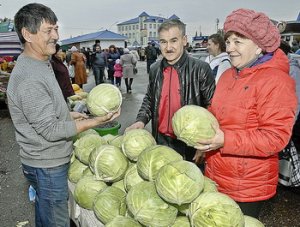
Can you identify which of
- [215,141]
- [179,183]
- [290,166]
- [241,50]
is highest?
[241,50]

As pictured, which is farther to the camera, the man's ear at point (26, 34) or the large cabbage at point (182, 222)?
the man's ear at point (26, 34)

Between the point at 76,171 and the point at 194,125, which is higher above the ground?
the point at 194,125

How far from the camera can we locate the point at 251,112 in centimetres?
197

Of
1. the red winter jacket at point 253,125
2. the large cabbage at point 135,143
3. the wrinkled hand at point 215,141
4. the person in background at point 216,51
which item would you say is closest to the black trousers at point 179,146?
the large cabbage at point 135,143

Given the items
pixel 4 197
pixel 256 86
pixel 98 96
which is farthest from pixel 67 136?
pixel 4 197

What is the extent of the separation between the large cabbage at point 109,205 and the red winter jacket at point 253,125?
70 cm

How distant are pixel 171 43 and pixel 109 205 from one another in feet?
5.77

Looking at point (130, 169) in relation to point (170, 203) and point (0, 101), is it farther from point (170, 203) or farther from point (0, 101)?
point (0, 101)

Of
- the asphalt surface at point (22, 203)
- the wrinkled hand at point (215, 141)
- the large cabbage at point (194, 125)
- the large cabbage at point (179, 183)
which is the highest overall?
the large cabbage at point (194, 125)

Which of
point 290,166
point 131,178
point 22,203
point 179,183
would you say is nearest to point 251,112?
point 179,183

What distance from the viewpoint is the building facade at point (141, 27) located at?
271 ft

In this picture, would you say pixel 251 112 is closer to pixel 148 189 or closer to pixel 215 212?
pixel 215 212

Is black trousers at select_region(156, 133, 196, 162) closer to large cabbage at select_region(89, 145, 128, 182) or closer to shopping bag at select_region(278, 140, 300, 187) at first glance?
large cabbage at select_region(89, 145, 128, 182)

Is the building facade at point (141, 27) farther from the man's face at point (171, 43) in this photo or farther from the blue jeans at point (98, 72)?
the man's face at point (171, 43)
